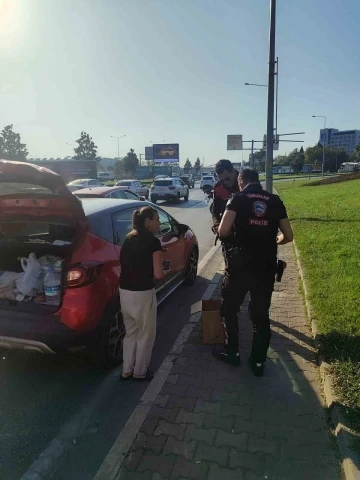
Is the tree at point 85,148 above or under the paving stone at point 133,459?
above

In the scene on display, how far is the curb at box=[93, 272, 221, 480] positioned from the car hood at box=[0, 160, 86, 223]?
64.7 inches

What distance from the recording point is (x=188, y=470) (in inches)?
99.7

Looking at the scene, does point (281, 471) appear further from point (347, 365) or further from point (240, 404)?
point (347, 365)

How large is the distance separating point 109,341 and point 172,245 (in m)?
2.11

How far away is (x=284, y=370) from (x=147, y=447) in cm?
161

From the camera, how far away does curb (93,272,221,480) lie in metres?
2.58

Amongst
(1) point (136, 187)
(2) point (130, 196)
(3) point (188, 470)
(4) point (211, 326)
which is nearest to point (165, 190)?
(1) point (136, 187)

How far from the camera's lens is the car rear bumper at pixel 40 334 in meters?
3.32

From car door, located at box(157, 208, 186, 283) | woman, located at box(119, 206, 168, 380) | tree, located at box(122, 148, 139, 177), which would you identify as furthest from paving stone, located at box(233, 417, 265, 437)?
tree, located at box(122, 148, 139, 177)

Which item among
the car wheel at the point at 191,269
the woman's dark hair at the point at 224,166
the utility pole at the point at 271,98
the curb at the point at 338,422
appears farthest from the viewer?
the utility pole at the point at 271,98

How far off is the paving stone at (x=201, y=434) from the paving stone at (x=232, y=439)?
0.04m

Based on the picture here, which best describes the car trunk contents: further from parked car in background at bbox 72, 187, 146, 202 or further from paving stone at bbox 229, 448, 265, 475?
parked car in background at bbox 72, 187, 146, 202

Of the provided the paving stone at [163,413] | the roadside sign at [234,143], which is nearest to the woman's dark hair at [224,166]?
the paving stone at [163,413]

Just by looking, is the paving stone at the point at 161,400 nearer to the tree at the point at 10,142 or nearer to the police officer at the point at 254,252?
the police officer at the point at 254,252
